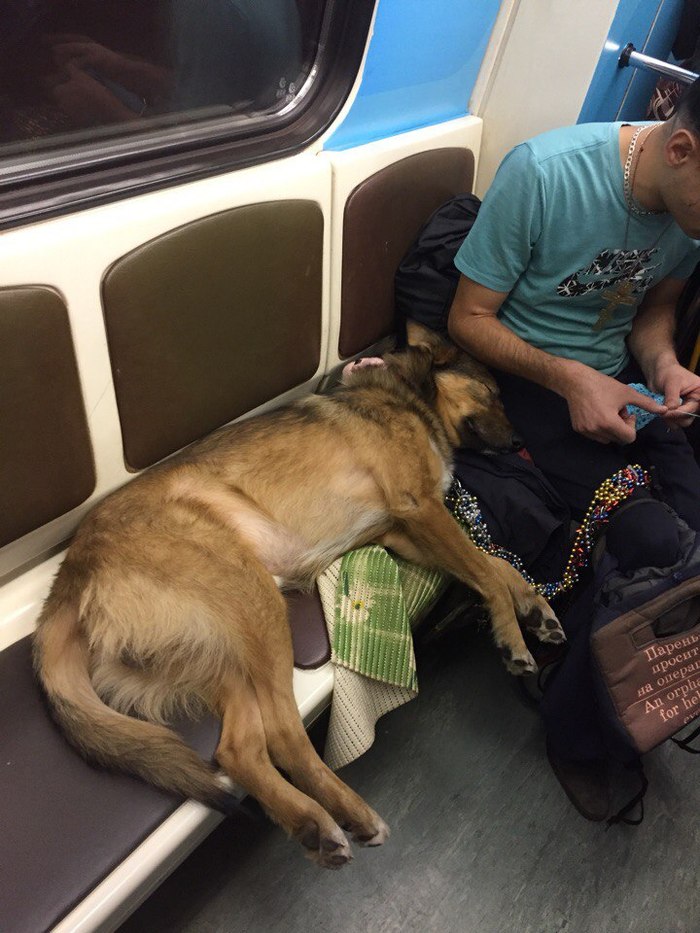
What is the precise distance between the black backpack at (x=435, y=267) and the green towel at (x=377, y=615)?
90cm

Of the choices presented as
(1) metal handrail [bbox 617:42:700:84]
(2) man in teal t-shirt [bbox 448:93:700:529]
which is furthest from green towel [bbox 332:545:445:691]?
(1) metal handrail [bbox 617:42:700:84]

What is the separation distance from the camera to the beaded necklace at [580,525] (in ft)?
5.92

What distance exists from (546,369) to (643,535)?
0.56m

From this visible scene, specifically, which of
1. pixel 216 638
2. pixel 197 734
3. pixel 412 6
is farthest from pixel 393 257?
pixel 197 734

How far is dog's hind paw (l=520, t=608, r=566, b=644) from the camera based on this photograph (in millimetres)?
1816

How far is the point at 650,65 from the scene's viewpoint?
7.74 feet

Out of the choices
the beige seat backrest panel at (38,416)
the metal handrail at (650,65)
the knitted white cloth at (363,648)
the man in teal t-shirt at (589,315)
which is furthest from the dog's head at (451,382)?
the metal handrail at (650,65)

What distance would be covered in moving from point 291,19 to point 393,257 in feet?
2.54

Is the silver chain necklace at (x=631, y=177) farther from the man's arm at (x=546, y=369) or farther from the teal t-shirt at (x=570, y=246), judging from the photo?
the man's arm at (x=546, y=369)

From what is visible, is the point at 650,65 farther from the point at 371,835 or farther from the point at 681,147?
the point at 371,835

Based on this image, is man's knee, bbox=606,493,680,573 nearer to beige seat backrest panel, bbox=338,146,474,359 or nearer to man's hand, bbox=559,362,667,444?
man's hand, bbox=559,362,667,444

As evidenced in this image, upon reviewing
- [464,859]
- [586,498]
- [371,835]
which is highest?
[586,498]

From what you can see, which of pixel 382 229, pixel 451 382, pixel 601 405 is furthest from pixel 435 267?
pixel 601 405

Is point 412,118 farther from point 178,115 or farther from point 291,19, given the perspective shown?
point 178,115
